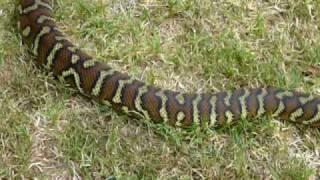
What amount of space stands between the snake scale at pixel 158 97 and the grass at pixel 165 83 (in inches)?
3.4

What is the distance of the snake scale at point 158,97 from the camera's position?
539cm

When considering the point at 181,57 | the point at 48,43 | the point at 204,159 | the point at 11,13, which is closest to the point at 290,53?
the point at 181,57

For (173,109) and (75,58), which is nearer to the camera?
(173,109)

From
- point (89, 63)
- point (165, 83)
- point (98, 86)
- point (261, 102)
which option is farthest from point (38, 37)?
point (261, 102)

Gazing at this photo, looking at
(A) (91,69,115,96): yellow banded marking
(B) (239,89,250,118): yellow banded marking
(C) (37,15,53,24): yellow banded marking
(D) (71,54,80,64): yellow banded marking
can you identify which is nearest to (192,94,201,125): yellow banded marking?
(B) (239,89,250,118): yellow banded marking

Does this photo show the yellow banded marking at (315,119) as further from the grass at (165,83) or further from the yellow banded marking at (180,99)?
the yellow banded marking at (180,99)

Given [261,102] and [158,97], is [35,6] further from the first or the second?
[261,102]

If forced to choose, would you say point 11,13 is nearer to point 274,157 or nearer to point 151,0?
point 151,0

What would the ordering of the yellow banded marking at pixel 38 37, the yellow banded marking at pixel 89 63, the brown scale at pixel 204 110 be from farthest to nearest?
the yellow banded marking at pixel 38 37
the yellow banded marking at pixel 89 63
the brown scale at pixel 204 110

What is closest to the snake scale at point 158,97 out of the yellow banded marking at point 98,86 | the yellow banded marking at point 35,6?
the yellow banded marking at point 98,86

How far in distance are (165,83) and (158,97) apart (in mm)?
366

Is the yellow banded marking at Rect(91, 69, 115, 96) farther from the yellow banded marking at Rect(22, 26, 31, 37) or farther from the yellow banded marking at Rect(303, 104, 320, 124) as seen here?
the yellow banded marking at Rect(303, 104, 320, 124)

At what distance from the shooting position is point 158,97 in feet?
17.8

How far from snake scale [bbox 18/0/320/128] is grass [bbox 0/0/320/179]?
86 mm
